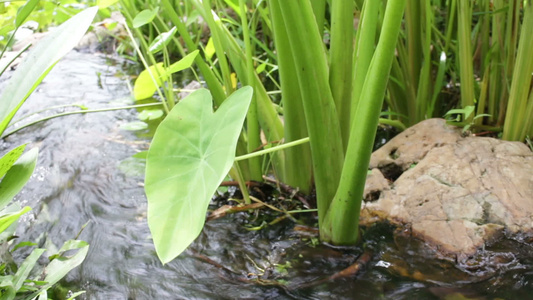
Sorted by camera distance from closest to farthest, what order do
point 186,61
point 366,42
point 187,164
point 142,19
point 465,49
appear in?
point 187,164 → point 366,42 → point 186,61 → point 142,19 → point 465,49

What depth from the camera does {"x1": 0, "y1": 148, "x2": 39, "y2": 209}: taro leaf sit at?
92 centimetres

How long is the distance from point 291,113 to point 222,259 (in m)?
0.40

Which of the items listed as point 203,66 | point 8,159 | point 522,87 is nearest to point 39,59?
point 8,159

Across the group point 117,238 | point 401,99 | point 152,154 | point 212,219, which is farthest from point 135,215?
point 401,99

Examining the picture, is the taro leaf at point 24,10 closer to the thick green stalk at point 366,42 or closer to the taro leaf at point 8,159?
the taro leaf at point 8,159

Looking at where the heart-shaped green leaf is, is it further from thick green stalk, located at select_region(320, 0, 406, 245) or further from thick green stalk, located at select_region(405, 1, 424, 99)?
thick green stalk, located at select_region(405, 1, 424, 99)

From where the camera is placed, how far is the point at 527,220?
1.04m

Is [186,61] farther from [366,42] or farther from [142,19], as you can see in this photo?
[366,42]

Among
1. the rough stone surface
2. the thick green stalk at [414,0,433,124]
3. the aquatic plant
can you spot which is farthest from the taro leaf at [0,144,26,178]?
the thick green stalk at [414,0,433,124]

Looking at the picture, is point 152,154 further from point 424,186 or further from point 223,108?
point 424,186

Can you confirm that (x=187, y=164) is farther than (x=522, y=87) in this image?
No

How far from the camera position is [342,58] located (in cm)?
106

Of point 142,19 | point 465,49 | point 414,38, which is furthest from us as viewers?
point 414,38

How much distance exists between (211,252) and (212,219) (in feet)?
0.43
